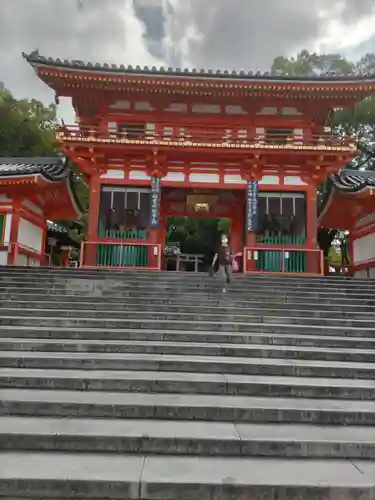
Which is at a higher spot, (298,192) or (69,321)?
(298,192)

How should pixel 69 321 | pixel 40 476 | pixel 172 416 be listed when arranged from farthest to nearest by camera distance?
pixel 69 321 < pixel 172 416 < pixel 40 476

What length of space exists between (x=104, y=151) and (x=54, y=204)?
4.65m

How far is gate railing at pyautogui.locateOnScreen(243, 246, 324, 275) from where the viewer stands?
1478cm

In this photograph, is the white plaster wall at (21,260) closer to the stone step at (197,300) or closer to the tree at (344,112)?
the stone step at (197,300)

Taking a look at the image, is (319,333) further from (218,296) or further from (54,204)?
(54,204)

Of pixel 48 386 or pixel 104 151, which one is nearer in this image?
pixel 48 386

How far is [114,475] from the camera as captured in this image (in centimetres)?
352

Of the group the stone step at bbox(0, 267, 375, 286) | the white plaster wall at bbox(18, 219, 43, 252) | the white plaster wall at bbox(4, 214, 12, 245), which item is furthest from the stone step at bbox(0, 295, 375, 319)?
the white plaster wall at bbox(18, 219, 43, 252)

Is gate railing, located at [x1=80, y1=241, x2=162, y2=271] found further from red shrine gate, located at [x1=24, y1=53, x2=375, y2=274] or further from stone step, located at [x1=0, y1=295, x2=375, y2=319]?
stone step, located at [x1=0, y1=295, x2=375, y2=319]

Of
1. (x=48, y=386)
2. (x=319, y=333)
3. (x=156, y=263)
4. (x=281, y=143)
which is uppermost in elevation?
(x=281, y=143)

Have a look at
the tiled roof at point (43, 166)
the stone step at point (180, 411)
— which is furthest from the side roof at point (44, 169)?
the stone step at point (180, 411)

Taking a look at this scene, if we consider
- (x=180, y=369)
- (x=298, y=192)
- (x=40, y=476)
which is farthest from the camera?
(x=298, y=192)

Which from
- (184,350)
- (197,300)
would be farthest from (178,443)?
(197,300)

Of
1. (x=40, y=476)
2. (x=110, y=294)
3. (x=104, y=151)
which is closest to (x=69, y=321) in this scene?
(x=110, y=294)
